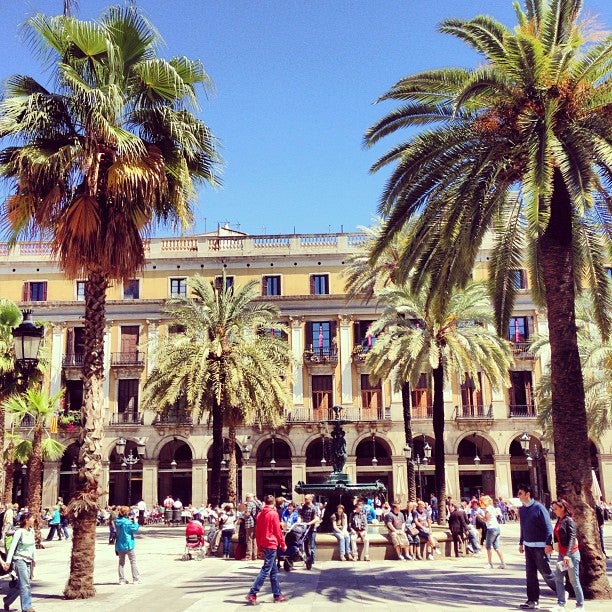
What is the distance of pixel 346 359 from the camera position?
45.0 meters

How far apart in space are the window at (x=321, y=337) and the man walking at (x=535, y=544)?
34.8 metres

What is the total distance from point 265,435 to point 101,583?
30.6 m

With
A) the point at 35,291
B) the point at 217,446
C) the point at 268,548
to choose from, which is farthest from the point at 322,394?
the point at 268,548

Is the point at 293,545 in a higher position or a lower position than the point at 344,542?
higher

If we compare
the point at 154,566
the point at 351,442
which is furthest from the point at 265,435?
the point at 154,566

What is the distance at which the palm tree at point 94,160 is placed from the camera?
40.8 ft

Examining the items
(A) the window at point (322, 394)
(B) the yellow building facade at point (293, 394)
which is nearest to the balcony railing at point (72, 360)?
(B) the yellow building facade at point (293, 394)

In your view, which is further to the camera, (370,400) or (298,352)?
(298,352)

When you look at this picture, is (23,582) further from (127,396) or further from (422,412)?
(422,412)

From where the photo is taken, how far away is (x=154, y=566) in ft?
58.0

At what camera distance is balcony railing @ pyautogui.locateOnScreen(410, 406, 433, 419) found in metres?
44.3

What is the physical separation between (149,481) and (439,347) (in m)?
22.9

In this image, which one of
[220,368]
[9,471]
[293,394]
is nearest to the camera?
[220,368]

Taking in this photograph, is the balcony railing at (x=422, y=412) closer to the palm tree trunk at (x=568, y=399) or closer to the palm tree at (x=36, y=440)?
the palm tree at (x=36, y=440)
